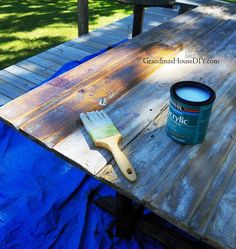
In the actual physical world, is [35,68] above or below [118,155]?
below

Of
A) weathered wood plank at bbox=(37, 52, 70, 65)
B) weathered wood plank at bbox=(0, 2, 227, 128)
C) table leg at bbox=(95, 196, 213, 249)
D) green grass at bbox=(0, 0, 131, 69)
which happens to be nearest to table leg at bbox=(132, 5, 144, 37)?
weathered wood plank at bbox=(0, 2, 227, 128)

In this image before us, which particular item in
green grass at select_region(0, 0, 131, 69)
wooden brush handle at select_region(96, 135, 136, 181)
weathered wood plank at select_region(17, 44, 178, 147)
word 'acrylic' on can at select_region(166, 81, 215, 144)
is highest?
word 'acrylic' on can at select_region(166, 81, 215, 144)

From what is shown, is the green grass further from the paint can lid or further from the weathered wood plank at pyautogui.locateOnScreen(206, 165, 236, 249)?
the weathered wood plank at pyautogui.locateOnScreen(206, 165, 236, 249)

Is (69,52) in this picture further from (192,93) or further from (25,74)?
(192,93)

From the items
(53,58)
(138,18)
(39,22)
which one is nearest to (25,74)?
(53,58)

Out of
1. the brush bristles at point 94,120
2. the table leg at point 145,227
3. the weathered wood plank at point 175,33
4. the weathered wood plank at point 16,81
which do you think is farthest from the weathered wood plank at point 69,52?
the brush bristles at point 94,120

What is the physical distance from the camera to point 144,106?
4.51 feet

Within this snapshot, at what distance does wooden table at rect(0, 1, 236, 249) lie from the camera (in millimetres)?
958

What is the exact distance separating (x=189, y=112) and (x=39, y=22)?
438cm

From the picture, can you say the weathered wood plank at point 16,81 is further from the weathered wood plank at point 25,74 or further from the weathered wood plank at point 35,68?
the weathered wood plank at point 35,68

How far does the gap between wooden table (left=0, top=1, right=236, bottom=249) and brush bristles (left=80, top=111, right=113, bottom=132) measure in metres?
0.03

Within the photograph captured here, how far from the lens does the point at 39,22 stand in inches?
193

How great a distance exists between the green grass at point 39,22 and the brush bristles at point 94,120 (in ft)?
8.82

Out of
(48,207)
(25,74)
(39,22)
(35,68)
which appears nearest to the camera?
(48,207)
